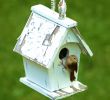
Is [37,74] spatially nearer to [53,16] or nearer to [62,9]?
[53,16]

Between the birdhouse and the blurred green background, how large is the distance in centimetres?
236

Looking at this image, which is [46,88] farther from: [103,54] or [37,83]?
[103,54]

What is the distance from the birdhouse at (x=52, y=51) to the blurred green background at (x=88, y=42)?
2361 millimetres

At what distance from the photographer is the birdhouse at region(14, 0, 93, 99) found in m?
4.48

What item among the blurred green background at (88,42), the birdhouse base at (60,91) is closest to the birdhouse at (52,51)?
the birdhouse base at (60,91)

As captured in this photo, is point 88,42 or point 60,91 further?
point 88,42

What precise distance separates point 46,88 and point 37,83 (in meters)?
0.11

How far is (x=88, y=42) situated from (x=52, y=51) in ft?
11.5

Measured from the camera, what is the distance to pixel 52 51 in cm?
446

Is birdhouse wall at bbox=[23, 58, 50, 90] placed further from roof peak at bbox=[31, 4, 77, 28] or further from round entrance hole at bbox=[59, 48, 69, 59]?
roof peak at bbox=[31, 4, 77, 28]

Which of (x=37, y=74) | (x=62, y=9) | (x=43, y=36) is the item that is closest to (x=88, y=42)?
(x=37, y=74)

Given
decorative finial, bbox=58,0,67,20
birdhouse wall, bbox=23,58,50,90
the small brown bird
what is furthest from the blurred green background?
decorative finial, bbox=58,0,67,20

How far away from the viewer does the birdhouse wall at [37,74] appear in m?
4.66

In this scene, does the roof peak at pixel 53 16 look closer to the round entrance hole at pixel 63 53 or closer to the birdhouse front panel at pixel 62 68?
the birdhouse front panel at pixel 62 68
